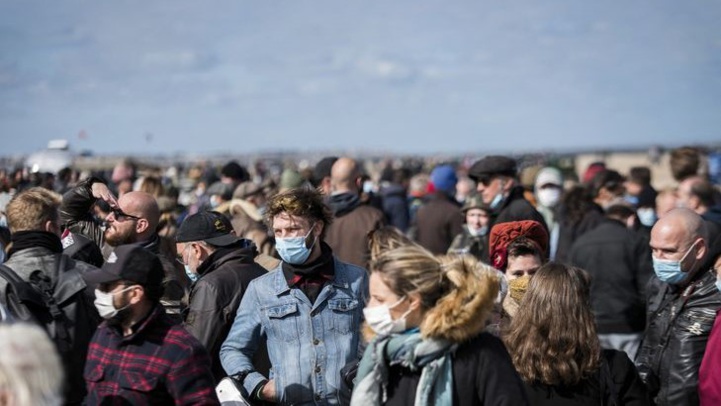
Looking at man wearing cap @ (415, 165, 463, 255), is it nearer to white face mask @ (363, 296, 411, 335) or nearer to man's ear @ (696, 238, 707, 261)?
man's ear @ (696, 238, 707, 261)

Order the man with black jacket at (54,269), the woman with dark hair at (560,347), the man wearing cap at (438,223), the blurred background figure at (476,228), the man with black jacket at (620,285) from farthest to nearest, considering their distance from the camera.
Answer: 1. the man wearing cap at (438,223)
2. the man with black jacket at (620,285)
3. the blurred background figure at (476,228)
4. the man with black jacket at (54,269)
5. the woman with dark hair at (560,347)

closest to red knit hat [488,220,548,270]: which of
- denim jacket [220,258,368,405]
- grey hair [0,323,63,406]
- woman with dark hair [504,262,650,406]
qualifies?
denim jacket [220,258,368,405]

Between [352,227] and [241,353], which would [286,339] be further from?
[352,227]

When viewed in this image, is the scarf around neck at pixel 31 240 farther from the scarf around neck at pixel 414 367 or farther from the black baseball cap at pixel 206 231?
the scarf around neck at pixel 414 367

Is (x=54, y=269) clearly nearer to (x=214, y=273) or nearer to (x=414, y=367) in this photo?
(x=214, y=273)

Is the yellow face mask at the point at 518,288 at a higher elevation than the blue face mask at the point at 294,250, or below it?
below

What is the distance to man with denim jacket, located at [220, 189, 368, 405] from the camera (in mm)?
4879

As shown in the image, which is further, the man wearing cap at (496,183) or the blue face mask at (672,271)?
the man wearing cap at (496,183)

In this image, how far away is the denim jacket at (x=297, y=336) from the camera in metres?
4.88

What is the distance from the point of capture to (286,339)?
496cm

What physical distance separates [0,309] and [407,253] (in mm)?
2215

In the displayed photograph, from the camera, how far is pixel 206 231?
18.8 feet

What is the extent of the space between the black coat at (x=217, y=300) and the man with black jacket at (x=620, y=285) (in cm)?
436

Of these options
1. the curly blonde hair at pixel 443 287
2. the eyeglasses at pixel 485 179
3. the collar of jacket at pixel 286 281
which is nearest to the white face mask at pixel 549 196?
the eyeglasses at pixel 485 179
